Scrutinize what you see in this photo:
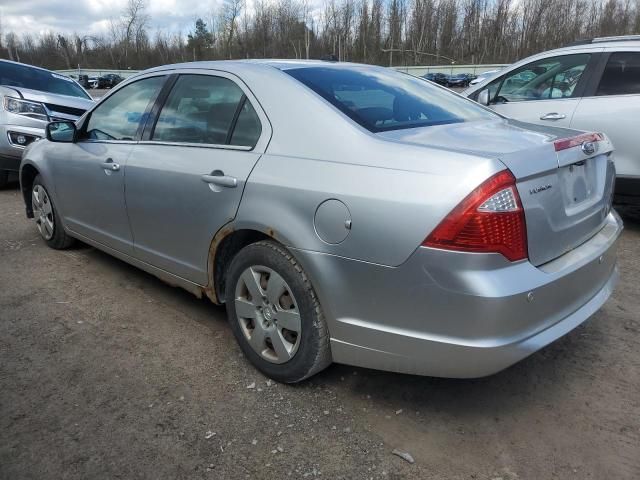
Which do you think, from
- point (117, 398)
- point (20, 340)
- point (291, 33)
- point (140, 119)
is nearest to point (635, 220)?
point (140, 119)

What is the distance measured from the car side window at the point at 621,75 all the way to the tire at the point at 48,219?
16.5ft

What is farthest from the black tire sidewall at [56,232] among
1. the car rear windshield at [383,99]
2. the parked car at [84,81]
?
the parked car at [84,81]

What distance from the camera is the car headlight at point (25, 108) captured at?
725 cm

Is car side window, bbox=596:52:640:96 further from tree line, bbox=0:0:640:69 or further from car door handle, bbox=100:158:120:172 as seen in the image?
tree line, bbox=0:0:640:69

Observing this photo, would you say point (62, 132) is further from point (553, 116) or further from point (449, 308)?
point (553, 116)

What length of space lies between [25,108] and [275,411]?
6.64 meters

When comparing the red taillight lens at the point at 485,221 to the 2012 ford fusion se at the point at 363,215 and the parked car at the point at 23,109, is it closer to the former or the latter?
the 2012 ford fusion se at the point at 363,215

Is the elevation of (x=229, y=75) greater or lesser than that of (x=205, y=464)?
greater

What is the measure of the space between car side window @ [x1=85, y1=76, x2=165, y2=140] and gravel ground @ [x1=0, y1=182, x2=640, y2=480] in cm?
127

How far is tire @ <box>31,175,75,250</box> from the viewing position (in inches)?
182

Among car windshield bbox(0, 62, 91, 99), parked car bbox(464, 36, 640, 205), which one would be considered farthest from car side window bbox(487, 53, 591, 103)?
car windshield bbox(0, 62, 91, 99)

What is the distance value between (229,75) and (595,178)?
1.96 m

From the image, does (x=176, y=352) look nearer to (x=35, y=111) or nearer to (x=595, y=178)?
(x=595, y=178)

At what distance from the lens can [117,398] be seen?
2617 mm
